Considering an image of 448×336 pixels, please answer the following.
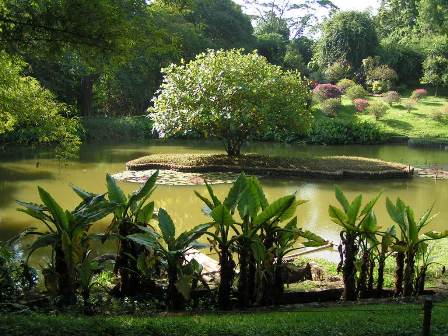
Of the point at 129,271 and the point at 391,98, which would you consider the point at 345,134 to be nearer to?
the point at 391,98

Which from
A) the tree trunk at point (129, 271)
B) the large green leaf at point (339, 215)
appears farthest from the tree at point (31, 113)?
the large green leaf at point (339, 215)

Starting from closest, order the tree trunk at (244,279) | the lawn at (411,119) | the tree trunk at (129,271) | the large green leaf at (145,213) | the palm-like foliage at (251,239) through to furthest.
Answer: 1. the palm-like foliage at (251,239)
2. the tree trunk at (244,279)
3. the tree trunk at (129,271)
4. the large green leaf at (145,213)
5. the lawn at (411,119)

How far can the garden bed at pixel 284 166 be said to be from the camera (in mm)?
17547

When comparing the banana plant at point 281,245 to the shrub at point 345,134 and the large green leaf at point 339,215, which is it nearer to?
the large green leaf at point 339,215

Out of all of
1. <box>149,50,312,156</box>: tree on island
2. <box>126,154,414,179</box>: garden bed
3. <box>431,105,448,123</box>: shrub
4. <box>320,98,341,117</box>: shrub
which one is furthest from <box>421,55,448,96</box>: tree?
<box>149,50,312,156</box>: tree on island

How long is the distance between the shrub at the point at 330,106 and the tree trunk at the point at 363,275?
27905 mm

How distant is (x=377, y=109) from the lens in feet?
105

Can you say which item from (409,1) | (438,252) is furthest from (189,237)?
(409,1)

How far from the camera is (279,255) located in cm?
591

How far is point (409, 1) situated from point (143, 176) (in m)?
41.9

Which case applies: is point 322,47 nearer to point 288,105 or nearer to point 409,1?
point 409,1

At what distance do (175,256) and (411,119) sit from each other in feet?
98.5

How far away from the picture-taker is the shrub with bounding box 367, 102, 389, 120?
3189 cm

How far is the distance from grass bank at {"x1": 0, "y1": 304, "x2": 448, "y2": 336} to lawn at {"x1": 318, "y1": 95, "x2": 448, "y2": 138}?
27.2 metres
